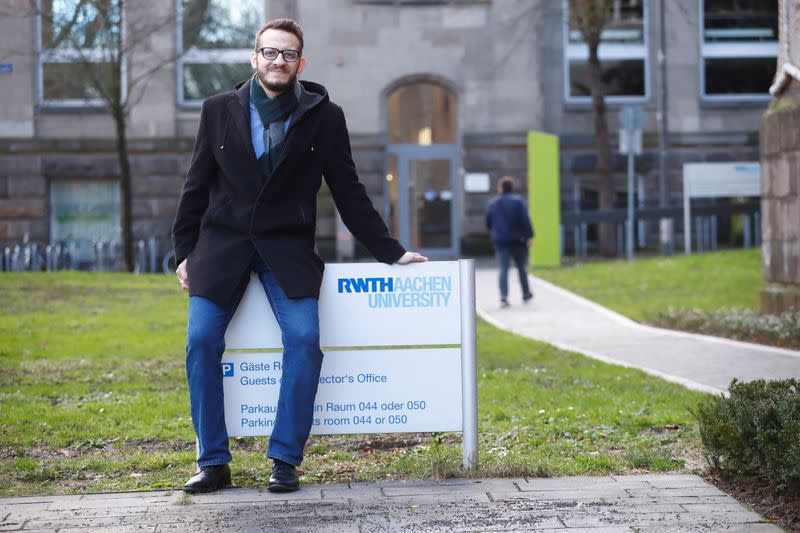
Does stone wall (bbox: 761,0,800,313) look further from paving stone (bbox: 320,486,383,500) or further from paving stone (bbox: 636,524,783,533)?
paving stone (bbox: 636,524,783,533)

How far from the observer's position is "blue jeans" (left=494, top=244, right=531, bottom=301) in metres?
18.3

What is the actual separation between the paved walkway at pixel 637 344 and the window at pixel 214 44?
1385 cm

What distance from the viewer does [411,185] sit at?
104 feet

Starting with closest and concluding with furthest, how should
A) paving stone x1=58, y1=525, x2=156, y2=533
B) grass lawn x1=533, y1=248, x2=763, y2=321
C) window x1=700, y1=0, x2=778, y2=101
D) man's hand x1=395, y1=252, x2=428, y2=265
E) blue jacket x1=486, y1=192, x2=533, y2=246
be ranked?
1. paving stone x1=58, y1=525, x2=156, y2=533
2. man's hand x1=395, y1=252, x2=428, y2=265
3. grass lawn x1=533, y1=248, x2=763, y2=321
4. blue jacket x1=486, y1=192, x2=533, y2=246
5. window x1=700, y1=0, x2=778, y2=101

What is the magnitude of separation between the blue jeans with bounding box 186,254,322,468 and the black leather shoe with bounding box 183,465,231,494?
0.03 meters

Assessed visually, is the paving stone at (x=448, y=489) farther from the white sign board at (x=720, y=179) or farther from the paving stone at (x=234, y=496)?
the white sign board at (x=720, y=179)

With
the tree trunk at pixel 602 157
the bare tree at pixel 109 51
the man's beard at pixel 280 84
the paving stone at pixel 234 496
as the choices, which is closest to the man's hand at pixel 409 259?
the man's beard at pixel 280 84

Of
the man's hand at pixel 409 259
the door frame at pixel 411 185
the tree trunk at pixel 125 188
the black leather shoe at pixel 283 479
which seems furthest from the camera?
the door frame at pixel 411 185

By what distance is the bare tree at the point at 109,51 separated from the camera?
2564 cm

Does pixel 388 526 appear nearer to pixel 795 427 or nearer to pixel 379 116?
pixel 795 427

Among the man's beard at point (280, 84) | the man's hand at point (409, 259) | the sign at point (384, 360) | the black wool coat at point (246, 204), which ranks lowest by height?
the sign at point (384, 360)

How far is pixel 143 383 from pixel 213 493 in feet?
14.9

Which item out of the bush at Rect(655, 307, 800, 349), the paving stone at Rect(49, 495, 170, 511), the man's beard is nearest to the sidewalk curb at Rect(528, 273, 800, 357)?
the bush at Rect(655, 307, 800, 349)

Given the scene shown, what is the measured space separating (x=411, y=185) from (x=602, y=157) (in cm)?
474
